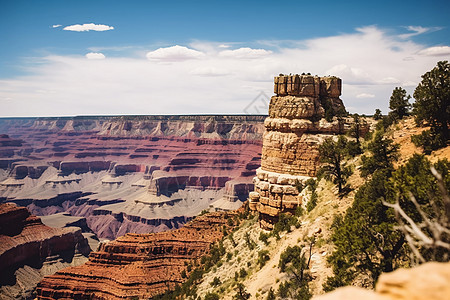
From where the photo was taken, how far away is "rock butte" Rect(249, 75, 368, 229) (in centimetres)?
3322

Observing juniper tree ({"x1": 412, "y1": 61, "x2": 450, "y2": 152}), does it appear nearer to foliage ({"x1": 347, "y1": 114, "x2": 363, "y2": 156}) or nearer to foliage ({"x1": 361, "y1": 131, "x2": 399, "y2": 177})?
foliage ({"x1": 361, "y1": 131, "x2": 399, "y2": 177})

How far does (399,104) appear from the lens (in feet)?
110

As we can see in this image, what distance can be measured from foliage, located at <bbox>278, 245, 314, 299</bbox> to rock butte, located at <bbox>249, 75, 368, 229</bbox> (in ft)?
26.3

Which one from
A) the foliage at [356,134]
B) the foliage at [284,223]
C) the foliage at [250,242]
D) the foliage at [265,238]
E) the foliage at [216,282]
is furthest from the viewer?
the foliage at [250,242]

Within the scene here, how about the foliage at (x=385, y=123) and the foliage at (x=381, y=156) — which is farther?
the foliage at (x=385, y=123)

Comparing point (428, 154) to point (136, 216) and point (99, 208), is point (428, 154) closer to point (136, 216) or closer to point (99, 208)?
point (136, 216)

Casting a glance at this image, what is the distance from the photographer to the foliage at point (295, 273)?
20812 mm

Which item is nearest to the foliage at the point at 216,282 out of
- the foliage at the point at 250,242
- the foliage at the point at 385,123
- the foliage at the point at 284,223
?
the foliage at the point at 250,242

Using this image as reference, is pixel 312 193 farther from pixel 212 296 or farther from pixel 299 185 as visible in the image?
pixel 212 296

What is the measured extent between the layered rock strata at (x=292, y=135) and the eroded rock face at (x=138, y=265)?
49.4ft

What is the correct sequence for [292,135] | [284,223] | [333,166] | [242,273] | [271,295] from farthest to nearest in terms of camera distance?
1. [292,135]
2. [284,223]
3. [333,166]
4. [242,273]
5. [271,295]

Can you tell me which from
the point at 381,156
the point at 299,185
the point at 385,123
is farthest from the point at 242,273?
the point at 385,123

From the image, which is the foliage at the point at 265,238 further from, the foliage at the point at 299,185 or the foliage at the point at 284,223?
the foliage at the point at 299,185

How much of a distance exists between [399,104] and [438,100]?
353 inches
